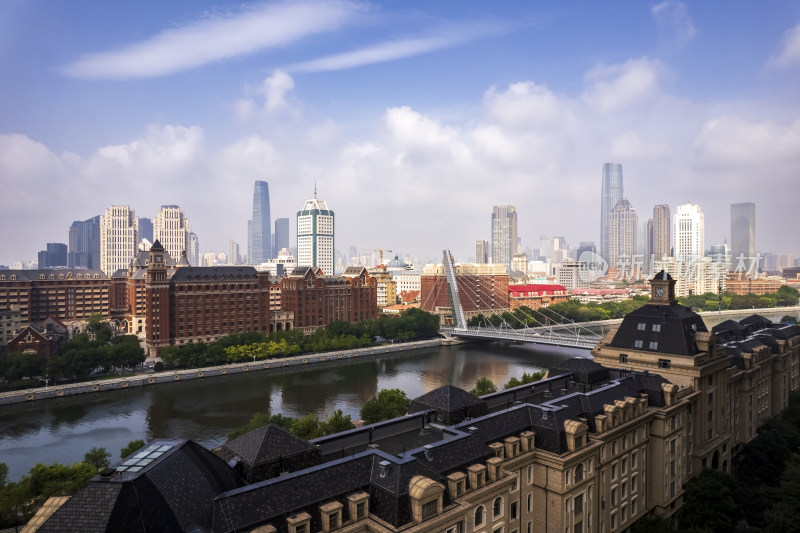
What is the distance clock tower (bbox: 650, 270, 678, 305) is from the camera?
90.6 feet

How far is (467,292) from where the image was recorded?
9175cm

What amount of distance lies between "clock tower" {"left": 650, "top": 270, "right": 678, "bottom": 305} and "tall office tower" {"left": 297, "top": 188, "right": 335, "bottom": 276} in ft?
473

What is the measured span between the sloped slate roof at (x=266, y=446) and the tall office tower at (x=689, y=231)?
191 meters

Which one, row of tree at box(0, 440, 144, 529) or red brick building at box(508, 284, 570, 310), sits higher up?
red brick building at box(508, 284, 570, 310)

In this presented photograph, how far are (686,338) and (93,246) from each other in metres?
168

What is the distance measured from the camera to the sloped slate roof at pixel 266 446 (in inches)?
505

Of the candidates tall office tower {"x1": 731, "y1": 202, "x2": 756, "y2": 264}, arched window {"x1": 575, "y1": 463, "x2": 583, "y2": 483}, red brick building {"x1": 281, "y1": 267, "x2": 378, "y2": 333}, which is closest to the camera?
arched window {"x1": 575, "y1": 463, "x2": 583, "y2": 483}

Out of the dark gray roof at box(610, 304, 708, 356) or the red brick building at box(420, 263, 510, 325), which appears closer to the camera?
the dark gray roof at box(610, 304, 708, 356)

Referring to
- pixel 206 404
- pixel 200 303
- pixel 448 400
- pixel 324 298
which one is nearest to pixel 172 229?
pixel 324 298

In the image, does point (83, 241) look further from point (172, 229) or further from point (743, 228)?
point (743, 228)

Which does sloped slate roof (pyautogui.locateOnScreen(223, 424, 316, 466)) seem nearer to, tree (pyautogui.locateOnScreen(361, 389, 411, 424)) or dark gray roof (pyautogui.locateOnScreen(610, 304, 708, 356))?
tree (pyautogui.locateOnScreen(361, 389, 411, 424))

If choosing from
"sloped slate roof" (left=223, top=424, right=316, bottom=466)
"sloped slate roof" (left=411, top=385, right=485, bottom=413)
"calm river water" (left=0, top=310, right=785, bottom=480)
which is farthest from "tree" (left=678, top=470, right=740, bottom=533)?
"calm river water" (left=0, top=310, right=785, bottom=480)

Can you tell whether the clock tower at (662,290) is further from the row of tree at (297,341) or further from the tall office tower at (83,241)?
the tall office tower at (83,241)

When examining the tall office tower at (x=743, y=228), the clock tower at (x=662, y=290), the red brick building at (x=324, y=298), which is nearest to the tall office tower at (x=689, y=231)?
the tall office tower at (x=743, y=228)
